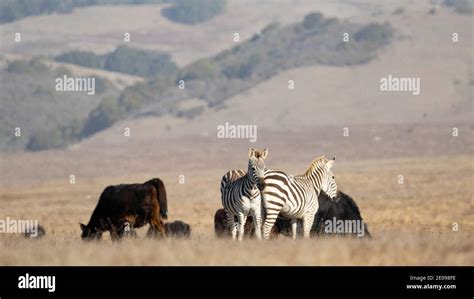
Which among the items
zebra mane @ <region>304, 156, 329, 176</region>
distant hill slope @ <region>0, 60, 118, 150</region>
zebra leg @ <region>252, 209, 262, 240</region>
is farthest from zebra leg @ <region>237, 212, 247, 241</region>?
distant hill slope @ <region>0, 60, 118, 150</region>

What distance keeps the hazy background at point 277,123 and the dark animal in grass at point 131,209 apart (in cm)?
170

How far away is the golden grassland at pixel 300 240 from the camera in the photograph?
1783 cm

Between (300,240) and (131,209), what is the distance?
3.90 metres

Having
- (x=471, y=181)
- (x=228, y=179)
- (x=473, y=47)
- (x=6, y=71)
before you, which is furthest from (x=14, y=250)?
(x=6, y=71)

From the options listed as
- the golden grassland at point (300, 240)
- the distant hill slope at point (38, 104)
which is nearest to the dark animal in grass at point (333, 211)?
the golden grassland at point (300, 240)

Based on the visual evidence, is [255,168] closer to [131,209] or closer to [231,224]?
[231,224]

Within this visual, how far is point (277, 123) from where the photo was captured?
406 ft

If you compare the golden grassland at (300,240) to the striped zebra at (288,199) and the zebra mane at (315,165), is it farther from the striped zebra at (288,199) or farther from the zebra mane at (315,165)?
the zebra mane at (315,165)

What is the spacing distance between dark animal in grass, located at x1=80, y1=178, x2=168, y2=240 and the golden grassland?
69cm

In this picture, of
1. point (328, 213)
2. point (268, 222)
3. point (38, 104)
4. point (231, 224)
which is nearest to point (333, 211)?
point (328, 213)

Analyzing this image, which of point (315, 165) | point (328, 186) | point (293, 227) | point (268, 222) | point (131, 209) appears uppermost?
point (315, 165)

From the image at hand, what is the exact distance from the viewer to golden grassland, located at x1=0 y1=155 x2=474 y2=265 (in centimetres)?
1783

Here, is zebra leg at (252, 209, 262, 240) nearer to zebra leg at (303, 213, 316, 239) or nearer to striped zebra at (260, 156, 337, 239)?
striped zebra at (260, 156, 337, 239)
